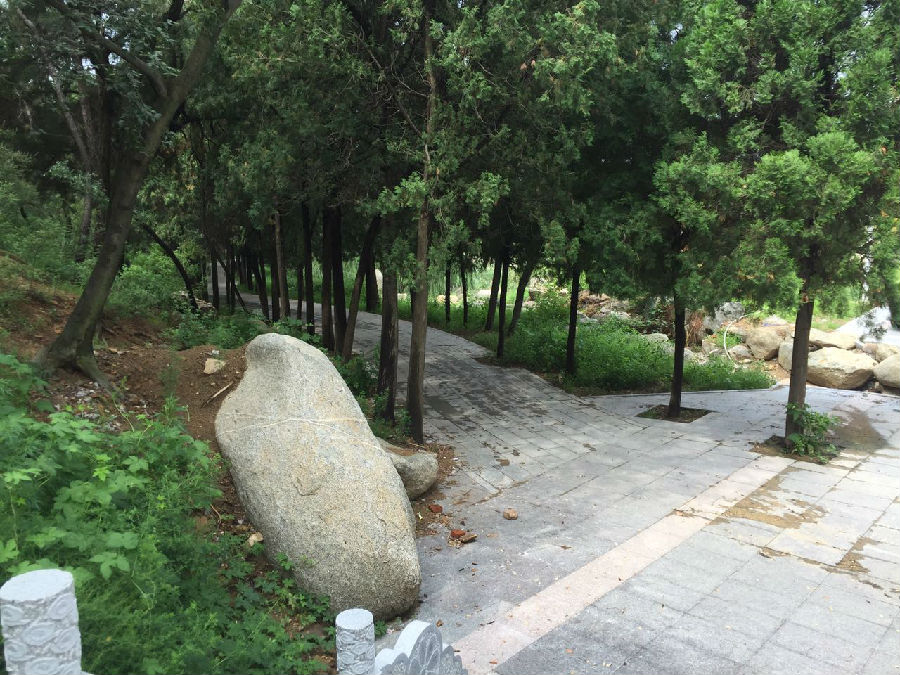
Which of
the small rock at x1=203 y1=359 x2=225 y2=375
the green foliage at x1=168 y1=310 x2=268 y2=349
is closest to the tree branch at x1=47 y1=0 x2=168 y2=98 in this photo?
the small rock at x1=203 y1=359 x2=225 y2=375

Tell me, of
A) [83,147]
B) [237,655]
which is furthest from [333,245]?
[237,655]

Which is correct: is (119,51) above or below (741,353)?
above

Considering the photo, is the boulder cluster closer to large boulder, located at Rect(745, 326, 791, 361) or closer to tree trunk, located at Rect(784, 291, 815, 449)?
large boulder, located at Rect(745, 326, 791, 361)

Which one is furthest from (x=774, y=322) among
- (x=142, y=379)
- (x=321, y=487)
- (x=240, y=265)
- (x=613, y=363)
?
(x=240, y=265)

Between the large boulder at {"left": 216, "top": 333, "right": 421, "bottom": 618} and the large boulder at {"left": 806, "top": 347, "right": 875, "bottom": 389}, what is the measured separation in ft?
41.8

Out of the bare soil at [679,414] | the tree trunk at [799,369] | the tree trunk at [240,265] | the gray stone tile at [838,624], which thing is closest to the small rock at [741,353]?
the bare soil at [679,414]

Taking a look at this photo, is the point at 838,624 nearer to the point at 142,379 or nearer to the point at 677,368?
the point at 677,368

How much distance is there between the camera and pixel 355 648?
2.76m

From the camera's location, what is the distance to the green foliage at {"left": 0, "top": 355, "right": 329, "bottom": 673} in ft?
10.6

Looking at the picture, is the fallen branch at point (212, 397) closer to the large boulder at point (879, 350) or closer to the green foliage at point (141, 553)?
the green foliage at point (141, 553)

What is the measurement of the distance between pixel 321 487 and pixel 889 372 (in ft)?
47.2

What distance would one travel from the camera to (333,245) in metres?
14.0

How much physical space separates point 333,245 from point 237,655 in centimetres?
1105

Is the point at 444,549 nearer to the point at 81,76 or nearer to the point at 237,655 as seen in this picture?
the point at 237,655
